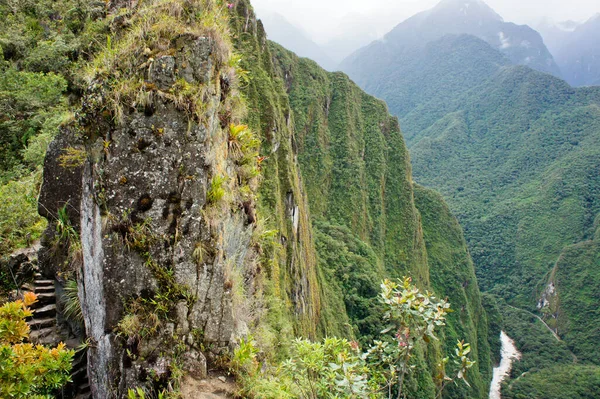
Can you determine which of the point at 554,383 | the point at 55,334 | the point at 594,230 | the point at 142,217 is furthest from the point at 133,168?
the point at 594,230

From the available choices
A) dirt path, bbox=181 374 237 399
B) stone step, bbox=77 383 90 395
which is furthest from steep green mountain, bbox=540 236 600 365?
stone step, bbox=77 383 90 395

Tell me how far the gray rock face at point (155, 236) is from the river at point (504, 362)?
71.9 metres

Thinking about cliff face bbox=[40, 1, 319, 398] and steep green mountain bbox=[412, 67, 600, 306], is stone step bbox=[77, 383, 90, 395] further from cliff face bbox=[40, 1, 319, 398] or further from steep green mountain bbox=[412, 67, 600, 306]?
steep green mountain bbox=[412, 67, 600, 306]

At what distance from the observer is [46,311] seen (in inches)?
226

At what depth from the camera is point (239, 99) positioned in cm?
621

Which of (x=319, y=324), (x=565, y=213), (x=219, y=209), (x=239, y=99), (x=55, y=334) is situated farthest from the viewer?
(x=565, y=213)

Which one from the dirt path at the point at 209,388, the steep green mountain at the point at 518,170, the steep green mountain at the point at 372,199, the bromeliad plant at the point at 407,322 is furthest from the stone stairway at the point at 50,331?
the steep green mountain at the point at 518,170

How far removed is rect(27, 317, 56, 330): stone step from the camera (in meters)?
5.41

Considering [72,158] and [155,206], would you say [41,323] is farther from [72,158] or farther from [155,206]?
[155,206]

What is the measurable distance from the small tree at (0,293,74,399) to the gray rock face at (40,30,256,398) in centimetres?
63

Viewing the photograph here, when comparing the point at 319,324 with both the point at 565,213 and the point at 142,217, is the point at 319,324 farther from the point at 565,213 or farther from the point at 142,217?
the point at 565,213

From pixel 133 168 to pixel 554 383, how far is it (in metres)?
72.9

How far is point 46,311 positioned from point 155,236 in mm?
3085

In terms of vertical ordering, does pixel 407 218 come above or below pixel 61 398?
above
